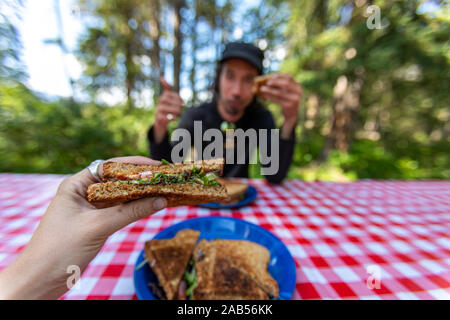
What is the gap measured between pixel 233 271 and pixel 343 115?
7.30 metres

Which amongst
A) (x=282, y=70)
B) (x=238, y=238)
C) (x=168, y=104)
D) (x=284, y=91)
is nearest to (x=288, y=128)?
(x=284, y=91)

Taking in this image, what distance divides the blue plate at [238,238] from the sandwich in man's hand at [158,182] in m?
0.37

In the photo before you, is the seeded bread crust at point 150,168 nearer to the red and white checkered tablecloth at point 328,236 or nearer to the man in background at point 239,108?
the red and white checkered tablecloth at point 328,236

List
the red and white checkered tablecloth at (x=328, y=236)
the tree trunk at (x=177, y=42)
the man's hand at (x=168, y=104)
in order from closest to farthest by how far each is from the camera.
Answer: the red and white checkered tablecloth at (x=328, y=236)
the man's hand at (x=168, y=104)
the tree trunk at (x=177, y=42)

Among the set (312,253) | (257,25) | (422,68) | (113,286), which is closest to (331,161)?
(422,68)

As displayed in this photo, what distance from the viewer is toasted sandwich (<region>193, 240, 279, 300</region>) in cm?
95

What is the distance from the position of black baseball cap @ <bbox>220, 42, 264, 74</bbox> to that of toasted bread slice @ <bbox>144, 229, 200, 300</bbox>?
9.01 ft

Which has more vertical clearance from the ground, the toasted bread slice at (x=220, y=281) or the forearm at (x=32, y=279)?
the forearm at (x=32, y=279)

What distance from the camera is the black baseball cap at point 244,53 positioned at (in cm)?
283

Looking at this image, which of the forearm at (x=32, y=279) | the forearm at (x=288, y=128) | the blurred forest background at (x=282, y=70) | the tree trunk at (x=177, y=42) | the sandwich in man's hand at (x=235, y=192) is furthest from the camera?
the tree trunk at (x=177, y=42)

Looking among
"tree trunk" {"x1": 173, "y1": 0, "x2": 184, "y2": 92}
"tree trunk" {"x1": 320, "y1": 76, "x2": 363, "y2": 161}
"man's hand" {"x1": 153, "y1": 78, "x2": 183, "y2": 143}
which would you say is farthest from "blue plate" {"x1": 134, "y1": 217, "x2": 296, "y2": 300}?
"tree trunk" {"x1": 173, "y1": 0, "x2": 184, "y2": 92}

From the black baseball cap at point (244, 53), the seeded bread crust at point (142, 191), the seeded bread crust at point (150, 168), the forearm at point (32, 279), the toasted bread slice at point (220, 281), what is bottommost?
the toasted bread slice at point (220, 281)

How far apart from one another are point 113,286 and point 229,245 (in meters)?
0.72

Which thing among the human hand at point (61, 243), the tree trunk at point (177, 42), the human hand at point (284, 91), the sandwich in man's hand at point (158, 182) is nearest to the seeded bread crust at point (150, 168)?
the sandwich in man's hand at point (158, 182)
